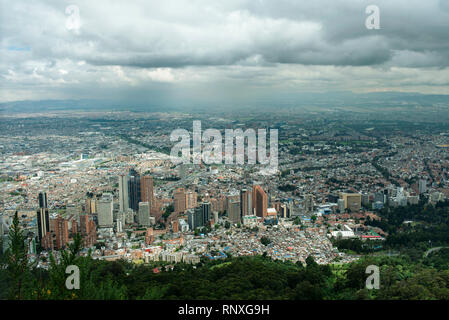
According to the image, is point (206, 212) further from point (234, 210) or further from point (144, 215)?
point (144, 215)

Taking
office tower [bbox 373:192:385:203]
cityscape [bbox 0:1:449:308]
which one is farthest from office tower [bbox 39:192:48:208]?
office tower [bbox 373:192:385:203]

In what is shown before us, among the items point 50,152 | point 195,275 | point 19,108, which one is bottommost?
point 195,275

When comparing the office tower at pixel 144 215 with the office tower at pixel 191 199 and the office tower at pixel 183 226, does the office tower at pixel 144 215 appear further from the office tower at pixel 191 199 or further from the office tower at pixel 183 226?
the office tower at pixel 191 199

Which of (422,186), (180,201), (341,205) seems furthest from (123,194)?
(422,186)

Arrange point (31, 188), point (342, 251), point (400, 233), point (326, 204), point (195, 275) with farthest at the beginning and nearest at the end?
point (326, 204)
point (31, 188)
point (400, 233)
point (342, 251)
point (195, 275)
